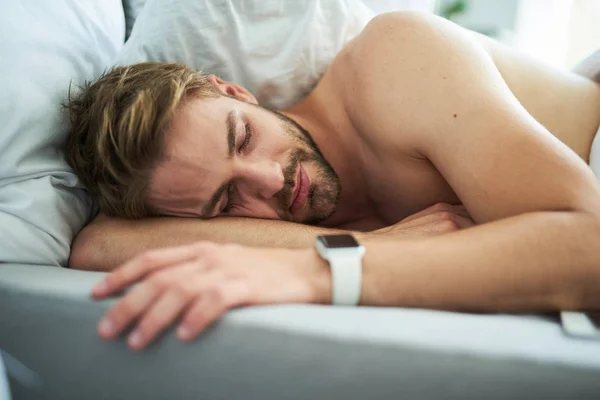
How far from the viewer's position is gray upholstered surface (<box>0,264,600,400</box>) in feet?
1.41

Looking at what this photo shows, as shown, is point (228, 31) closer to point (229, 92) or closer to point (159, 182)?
point (229, 92)

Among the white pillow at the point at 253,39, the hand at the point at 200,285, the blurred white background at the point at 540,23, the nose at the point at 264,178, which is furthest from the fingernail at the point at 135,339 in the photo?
the blurred white background at the point at 540,23

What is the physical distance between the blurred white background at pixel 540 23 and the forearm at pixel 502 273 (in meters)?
1.28

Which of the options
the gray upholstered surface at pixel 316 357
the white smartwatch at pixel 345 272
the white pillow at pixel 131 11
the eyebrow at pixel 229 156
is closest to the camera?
the gray upholstered surface at pixel 316 357

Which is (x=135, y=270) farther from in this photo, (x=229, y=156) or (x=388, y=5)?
(x=388, y=5)

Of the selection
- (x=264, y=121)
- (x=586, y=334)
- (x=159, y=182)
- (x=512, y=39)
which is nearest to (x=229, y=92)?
(x=264, y=121)

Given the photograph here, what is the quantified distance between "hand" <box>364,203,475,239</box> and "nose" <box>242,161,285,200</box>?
18cm

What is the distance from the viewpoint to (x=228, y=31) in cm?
113

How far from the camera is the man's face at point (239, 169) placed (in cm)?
82

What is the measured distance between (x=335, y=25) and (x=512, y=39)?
1025mm

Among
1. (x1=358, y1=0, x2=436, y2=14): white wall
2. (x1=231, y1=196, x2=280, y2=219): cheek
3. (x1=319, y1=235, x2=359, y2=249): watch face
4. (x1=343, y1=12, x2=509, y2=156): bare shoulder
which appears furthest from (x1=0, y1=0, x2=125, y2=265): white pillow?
(x1=358, y1=0, x2=436, y2=14): white wall

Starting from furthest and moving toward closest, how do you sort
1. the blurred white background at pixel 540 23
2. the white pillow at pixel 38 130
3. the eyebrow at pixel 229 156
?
the blurred white background at pixel 540 23 → the eyebrow at pixel 229 156 → the white pillow at pixel 38 130

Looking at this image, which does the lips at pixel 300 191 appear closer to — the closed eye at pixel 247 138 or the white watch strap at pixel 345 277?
the closed eye at pixel 247 138

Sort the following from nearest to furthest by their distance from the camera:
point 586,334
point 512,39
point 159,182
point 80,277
Answer: 1. point 586,334
2. point 80,277
3. point 159,182
4. point 512,39
